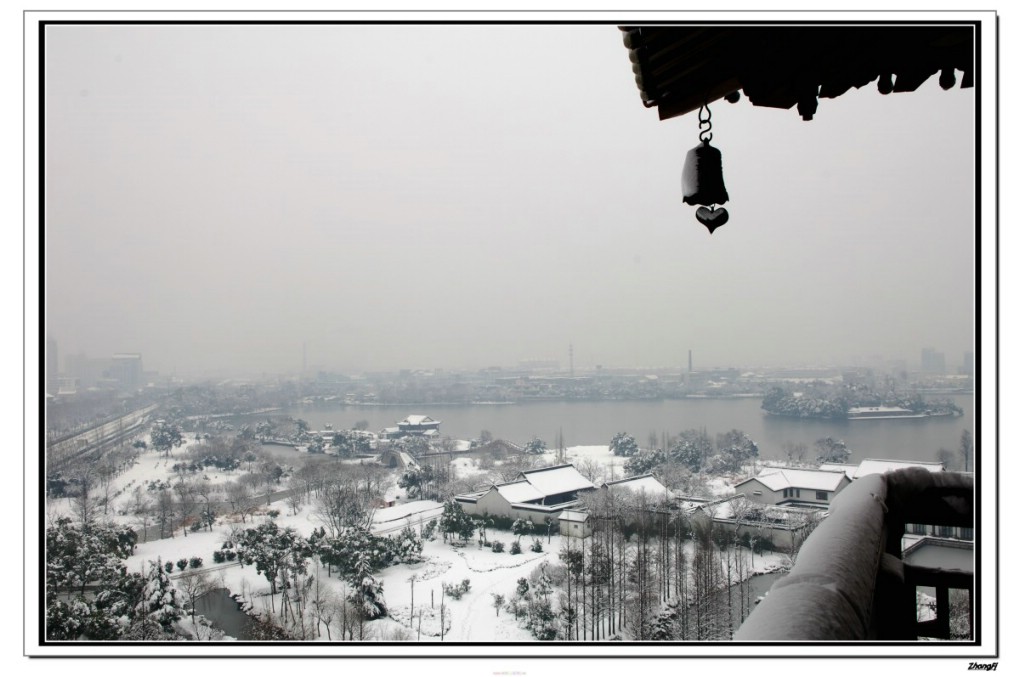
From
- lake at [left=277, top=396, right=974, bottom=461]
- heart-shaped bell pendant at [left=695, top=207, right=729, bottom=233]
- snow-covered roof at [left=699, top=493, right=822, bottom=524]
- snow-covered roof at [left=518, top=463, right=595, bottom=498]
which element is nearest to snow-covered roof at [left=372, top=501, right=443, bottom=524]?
lake at [left=277, top=396, right=974, bottom=461]

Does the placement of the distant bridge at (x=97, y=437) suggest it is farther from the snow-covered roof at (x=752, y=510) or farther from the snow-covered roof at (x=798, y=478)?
the snow-covered roof at (x=798, y=478)

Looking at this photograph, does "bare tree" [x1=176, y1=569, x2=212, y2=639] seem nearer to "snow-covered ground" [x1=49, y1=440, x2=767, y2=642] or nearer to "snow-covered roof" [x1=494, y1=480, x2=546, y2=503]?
"snow-covered ground" [x1=49, y1=440, x2=767, y2=642]

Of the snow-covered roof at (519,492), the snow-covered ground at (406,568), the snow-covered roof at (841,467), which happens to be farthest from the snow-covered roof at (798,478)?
the snow-covered roof at (519,492)

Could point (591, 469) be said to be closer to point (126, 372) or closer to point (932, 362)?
point (932, 362)

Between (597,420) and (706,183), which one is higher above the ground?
(706,183)

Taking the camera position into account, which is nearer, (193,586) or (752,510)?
(193,586)

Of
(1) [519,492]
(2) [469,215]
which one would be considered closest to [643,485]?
(1) [519,492]

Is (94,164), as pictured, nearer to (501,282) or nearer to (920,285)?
(501,282)
